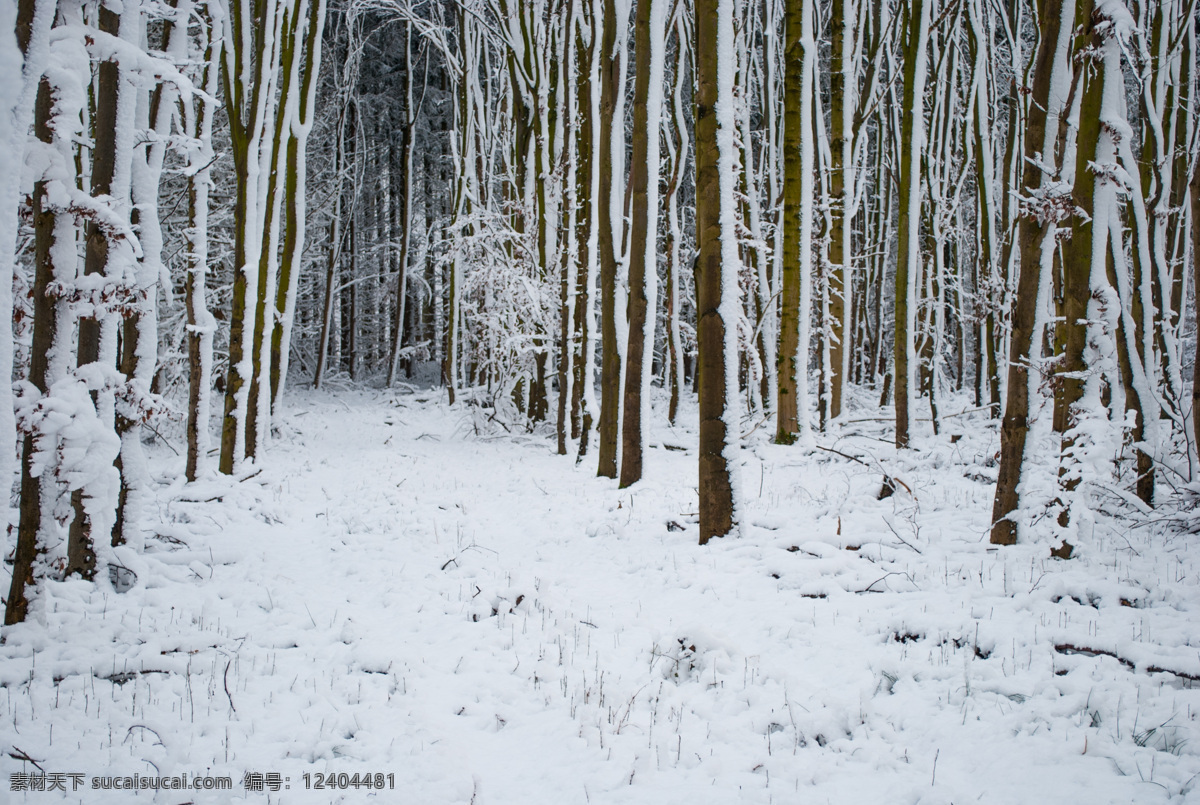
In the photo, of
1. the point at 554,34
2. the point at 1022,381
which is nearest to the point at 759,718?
the point at 1022,381

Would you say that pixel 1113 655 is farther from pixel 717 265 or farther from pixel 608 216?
pixel 608 216

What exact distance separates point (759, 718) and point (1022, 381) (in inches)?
127

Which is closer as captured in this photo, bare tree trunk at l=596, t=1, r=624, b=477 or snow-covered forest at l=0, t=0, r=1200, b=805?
snow-covered forest at l=0, t=0, r=1200, b=805

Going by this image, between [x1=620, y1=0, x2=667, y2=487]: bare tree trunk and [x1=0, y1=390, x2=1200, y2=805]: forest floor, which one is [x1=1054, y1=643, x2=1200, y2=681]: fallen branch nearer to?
[x1=0, y1=390, x2=1200, y2=805]: forest floor

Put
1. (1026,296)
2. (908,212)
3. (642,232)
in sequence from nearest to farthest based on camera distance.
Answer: (1026,296), (642,232), (908,212)

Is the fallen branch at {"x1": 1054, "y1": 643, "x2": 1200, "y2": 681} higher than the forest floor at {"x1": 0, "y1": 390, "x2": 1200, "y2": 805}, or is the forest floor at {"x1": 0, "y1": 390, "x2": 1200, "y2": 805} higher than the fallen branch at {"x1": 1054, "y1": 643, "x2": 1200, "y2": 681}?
the fallen branch at {"x1": 1054, "y1": 643, "x2": 1200, "y2": 681}

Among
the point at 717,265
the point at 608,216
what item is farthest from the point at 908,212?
the point at 717,265

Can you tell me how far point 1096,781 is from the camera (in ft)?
7.61

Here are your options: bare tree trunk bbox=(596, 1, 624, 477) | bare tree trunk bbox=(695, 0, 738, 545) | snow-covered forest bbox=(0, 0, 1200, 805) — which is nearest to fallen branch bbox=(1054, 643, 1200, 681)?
snow-covered forest bbox=(0, 0, 1200, 805)

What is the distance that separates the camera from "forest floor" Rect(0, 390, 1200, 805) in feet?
8.25

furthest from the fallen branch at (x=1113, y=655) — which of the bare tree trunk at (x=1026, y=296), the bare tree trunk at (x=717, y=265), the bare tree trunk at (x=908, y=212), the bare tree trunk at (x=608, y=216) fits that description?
the bare tree trunk at (x=908, y=212)

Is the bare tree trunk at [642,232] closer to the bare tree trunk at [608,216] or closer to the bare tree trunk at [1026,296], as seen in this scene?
the bare tree trunk at [608,216]

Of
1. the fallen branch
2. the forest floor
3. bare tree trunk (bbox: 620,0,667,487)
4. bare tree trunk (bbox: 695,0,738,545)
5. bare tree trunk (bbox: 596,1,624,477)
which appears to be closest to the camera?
the forest floor

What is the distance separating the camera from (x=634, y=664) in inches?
138
